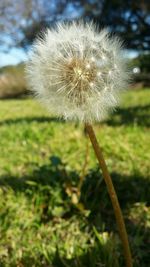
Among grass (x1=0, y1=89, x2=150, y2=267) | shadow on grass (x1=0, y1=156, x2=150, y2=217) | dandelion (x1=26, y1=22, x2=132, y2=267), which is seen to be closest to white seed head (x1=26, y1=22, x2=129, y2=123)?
dandelion (x1=26, y1=22, x2=132, y2=267)

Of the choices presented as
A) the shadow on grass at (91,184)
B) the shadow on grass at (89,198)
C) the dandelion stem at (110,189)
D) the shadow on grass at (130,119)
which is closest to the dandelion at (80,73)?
the dandelion stem at (110,189)

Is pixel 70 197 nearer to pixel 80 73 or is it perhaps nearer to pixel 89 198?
pixel 89 198

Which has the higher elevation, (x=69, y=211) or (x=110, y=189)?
(x=110, y=189)

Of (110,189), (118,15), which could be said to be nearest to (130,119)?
(118,15)

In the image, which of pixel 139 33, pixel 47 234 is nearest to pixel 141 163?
pixel 47 234

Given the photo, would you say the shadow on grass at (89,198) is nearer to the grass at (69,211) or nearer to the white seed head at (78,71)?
the grass at (69,211)

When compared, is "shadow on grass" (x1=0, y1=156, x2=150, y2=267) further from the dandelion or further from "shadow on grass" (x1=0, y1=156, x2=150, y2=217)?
the dandelion

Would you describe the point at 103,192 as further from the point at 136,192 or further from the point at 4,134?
the point at 4,134

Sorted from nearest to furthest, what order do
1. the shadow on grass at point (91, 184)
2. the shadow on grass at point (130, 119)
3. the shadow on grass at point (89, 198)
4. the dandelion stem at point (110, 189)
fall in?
the dandelion stem at point (110, 189), the shadow on grass at point (89, 198), the shadow on grass at point (91, 184), the shadow on grass at point (130, 119)
